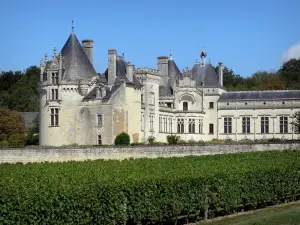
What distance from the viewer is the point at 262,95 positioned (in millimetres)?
60250

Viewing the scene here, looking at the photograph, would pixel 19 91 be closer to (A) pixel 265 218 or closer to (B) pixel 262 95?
(B) pixel 262 95

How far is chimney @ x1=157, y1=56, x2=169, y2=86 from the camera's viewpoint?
194 feet

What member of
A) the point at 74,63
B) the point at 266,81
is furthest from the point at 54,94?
the point at 266,81

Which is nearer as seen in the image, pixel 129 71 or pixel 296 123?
pixel 129 71

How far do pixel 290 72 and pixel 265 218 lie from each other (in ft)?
250

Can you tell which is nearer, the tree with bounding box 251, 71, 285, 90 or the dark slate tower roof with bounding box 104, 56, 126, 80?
the dark slate tower roof with bounding box 104, 56, 126, 80

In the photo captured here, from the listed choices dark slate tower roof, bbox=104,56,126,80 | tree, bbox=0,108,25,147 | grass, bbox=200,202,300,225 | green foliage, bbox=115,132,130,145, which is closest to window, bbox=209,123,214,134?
dark slate tower roof, bbox=104,56,126,80

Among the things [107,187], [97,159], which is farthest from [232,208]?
[97,159]

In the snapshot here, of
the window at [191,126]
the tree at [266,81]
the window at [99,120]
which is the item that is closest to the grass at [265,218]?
the window at [99,120]

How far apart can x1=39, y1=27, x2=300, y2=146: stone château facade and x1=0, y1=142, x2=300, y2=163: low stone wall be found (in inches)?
254

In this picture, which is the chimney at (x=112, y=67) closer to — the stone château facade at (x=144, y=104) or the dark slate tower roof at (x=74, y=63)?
the stone château facade at (x=144, y=104)

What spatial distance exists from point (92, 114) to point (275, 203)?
25.5m

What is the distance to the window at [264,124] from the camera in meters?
58.8

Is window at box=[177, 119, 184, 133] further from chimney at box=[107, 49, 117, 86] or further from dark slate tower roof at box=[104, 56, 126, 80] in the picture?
chimney at box=[107, 49, 117, 86]
